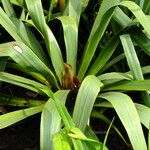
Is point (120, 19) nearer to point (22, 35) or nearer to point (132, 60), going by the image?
point (132, 60)

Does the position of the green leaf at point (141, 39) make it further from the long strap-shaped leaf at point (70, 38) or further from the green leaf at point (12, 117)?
the green leaf at point (12, 117)

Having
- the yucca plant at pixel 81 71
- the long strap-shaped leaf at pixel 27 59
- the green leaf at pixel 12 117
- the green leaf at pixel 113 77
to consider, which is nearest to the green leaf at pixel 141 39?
the yucca plant at pixel 81 71

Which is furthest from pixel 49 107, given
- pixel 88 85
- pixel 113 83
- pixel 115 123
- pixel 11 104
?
pixel 115 123

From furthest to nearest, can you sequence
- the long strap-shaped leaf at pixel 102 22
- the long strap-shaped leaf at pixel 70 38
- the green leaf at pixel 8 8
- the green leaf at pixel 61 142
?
1. the green leaf at pixel 8 8
2. the long strap-shaped leaf at pixel 70 38
3. the long strap-shaped leaf at pixel 102 22
4. the green leaf at pixel 61 142

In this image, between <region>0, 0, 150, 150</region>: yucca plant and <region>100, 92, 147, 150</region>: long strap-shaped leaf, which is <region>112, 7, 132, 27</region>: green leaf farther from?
<region>100, 92, 147, 150</region>: long strap-shaped leaf

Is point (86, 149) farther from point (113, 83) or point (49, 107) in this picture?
point (113, 83)
